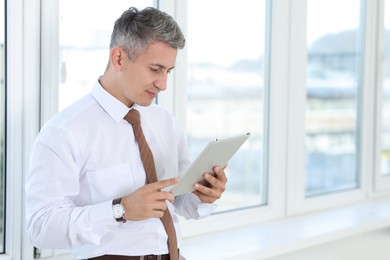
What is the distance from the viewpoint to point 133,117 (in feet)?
5.54

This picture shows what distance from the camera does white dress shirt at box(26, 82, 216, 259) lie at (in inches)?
57.8

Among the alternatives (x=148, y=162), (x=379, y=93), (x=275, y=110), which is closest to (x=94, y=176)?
(x=148, y=162)

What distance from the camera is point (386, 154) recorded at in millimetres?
3562

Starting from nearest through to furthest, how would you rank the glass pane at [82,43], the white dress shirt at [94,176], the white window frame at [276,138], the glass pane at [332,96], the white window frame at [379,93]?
the white dress shirt at [94,176], the glass pane at [82,43], the white window frame at [276,138], the glass pane at [332,96], the white window frame at [379,93]

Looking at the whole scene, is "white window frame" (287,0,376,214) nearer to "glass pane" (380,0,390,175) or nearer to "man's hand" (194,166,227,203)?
"glass pane" (380,0,390,175)

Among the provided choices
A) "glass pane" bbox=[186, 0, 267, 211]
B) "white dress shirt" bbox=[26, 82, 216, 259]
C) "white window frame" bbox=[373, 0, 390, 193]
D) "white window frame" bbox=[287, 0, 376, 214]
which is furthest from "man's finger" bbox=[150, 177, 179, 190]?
"white window frame" bbox=[373, 0, 390, 193]

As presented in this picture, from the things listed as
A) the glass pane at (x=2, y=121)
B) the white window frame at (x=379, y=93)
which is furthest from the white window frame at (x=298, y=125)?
the glass pane at (x=2, y=121)

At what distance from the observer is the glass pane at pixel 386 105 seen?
11.2 ft

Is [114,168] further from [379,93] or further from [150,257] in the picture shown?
[379,93]

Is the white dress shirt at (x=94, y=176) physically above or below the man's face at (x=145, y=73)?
below

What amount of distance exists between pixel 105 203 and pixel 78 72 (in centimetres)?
69

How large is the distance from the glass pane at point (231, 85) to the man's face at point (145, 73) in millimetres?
808

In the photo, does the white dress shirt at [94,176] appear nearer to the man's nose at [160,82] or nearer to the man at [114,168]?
the man at [114,168]

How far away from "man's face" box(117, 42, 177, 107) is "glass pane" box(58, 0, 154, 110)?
1.32 ft
